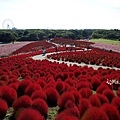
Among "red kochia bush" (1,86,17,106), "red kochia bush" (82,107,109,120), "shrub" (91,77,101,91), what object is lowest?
"shrub" (91,77,101,91)

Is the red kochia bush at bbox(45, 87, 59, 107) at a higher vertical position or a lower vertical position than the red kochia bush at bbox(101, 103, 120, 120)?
lower

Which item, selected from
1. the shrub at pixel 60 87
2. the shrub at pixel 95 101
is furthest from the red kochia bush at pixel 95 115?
the shrub at pixel 60 87

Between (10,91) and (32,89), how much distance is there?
1.19 metres

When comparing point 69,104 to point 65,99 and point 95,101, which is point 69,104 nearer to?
point 65,99

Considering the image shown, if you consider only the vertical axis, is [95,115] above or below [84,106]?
above

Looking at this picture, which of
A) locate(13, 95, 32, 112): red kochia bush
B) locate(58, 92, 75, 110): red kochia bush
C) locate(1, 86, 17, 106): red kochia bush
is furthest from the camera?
locate(1, 86, 17, 106): red kochia bush

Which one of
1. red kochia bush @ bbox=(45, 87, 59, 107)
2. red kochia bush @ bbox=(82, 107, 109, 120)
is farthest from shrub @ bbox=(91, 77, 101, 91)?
red kochia bush @ bbox=(82, 107, 109, 120)


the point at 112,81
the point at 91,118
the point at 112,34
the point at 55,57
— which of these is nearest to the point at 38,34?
the point at 112,34

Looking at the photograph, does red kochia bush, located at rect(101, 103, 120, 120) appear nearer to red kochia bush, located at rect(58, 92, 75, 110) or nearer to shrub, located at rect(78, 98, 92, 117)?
shrub, located at rect(78, 98, 92, 117)

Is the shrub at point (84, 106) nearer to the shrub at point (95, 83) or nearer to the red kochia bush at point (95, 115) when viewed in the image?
the red kochia bush at point (95, 115)

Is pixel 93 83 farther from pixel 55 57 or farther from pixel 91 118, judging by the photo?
pixel 55 57

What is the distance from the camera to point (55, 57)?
4597 centimetres

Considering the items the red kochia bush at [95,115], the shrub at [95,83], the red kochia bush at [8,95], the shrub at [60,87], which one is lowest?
the shrub at [95,83]

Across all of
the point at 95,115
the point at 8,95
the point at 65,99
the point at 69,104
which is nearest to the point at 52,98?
the point at 65,99
